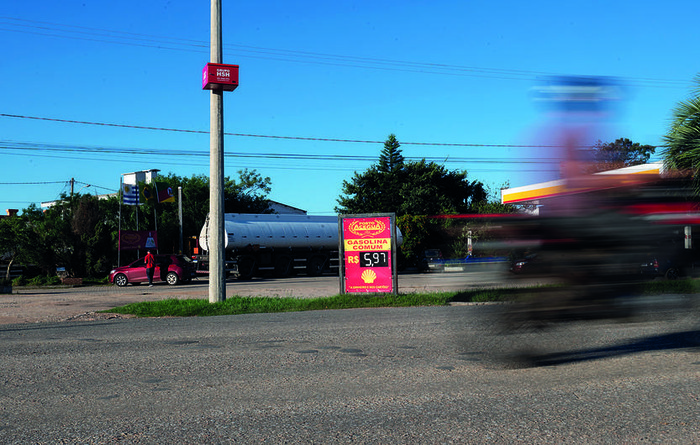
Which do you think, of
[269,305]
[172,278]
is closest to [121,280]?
[172,278]

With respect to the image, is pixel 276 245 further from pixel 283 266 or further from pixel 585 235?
pixel 585 235

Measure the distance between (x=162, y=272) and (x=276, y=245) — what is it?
25.7 feet

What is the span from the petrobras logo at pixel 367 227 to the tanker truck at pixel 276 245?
60.5ft

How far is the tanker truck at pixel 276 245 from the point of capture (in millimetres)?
34156

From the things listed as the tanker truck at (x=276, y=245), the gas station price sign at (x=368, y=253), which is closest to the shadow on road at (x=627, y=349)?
the gas station price sign at (x=368, y=253)

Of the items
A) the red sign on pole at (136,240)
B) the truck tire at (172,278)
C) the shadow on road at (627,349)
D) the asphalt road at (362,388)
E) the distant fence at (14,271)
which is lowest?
the asphalt road at (362,388)

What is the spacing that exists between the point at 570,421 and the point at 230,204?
54.1 metres

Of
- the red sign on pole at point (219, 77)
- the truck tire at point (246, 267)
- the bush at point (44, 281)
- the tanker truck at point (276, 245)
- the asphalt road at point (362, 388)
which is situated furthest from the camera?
the truck tire at point (246, 267)

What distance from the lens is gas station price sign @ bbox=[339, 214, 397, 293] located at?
16.0m

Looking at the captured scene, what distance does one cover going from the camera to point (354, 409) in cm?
452

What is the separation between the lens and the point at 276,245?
118 feet

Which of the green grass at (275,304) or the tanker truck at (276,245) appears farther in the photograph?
the tanker truck at (276,245)

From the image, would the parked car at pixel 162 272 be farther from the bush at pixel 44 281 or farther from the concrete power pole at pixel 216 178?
the concrete power pole at pixel 216 178

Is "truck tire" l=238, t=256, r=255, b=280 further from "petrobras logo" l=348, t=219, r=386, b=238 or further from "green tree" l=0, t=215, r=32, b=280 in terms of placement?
"petrobras logo" l=348, t=219, r=386, b=238
